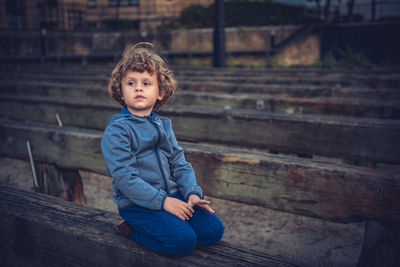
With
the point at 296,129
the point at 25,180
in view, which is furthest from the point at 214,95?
the point at 25,180

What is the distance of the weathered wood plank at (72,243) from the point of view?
142 cm

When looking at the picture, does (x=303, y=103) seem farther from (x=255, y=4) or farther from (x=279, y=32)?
(x=255, y=4)

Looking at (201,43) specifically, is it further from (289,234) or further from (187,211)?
(187,211)

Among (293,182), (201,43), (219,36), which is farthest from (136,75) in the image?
(201,43)

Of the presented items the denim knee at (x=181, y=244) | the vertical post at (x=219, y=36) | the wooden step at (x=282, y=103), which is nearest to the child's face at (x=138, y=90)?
the denim knee at (x=181, y=244)

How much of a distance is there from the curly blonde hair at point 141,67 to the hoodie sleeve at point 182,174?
233mm

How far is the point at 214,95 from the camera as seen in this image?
13.3ft

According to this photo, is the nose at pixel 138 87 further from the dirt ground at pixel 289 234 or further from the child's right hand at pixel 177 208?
the dirt ground at pixel 289 234

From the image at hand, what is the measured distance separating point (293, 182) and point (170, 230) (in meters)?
0.85

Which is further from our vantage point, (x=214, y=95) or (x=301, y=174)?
(x=214, y=95)

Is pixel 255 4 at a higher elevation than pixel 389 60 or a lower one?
higher

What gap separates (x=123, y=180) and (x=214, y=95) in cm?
275

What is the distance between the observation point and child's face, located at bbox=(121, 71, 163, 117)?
1.55 metres

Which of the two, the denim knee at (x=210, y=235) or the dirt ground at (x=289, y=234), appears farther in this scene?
the dirt ground at (x=289, y=234)
